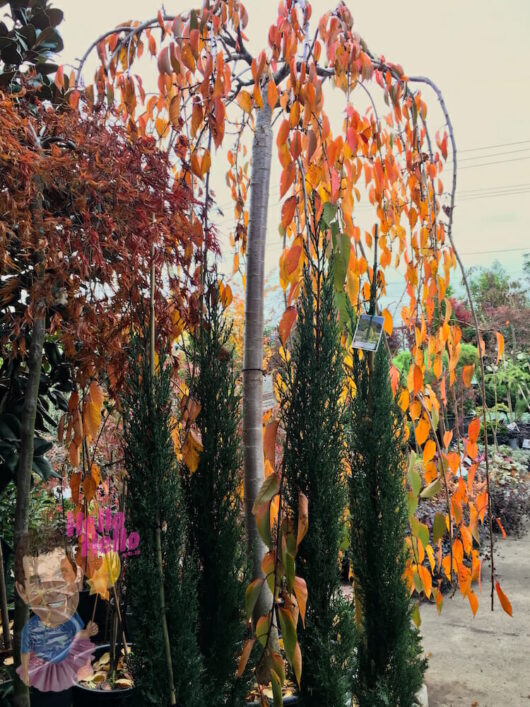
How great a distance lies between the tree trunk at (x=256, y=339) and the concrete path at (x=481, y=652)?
1267 millimetres

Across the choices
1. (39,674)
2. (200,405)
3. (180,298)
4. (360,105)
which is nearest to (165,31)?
(360,105)

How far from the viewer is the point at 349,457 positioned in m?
1.89

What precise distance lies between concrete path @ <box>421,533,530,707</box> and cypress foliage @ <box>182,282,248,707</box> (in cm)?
126

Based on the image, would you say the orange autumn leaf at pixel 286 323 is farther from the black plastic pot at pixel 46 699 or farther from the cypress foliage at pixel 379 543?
the black plastic pot at pixel 46 699

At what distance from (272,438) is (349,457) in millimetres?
685

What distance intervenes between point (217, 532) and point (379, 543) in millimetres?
557

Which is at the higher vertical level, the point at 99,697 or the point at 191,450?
the point at 191,450

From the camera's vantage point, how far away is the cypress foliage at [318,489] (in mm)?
1525

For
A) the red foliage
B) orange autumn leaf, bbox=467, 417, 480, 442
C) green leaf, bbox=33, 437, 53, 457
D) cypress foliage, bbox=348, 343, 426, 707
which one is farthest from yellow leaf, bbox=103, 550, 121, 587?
orange autumn leaf, bbox=467, 417, 480, 442

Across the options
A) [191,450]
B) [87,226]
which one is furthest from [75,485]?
[87,226]

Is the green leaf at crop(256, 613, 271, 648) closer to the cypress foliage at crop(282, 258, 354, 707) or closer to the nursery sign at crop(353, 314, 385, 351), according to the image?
the cypress foliage at crop(282, 258, 354, 707)

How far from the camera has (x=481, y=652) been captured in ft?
9.31

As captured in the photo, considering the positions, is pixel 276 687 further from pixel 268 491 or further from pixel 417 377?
pixel 417 377

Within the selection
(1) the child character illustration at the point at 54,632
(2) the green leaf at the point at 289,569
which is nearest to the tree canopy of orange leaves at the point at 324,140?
(2) the green leaf at the point at 289,569
